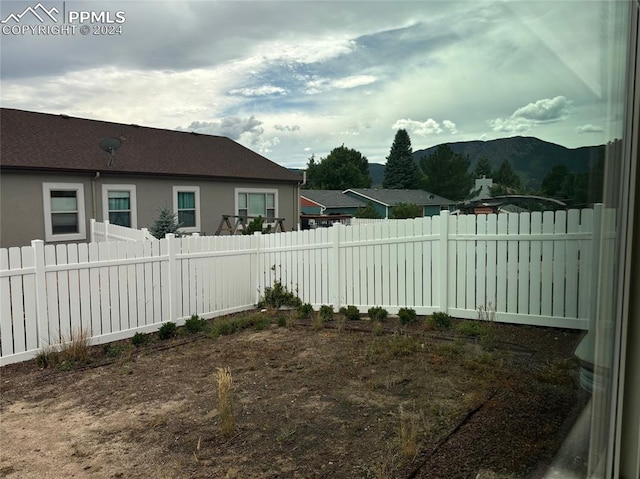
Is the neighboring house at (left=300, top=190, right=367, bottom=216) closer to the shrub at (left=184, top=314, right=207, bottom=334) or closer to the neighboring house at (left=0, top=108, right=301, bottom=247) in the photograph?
the shrub at (left=184, top=314, right=207, bottom=334)

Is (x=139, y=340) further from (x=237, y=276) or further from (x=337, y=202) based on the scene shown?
(x=337, y=202)

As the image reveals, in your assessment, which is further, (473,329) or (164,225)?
(164,225)

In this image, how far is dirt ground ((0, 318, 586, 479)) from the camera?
1058mm

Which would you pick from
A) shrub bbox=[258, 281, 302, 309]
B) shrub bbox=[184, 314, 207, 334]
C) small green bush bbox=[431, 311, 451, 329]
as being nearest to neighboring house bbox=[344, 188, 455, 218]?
small green bush bbox=[431, 311, 451, 329]

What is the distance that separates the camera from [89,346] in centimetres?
296

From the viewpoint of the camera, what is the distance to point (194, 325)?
3438 millimetres

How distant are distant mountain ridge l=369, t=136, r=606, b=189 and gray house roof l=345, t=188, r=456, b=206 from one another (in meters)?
0.11

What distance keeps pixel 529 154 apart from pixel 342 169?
67 cm

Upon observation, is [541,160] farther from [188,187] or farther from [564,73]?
[188,187]

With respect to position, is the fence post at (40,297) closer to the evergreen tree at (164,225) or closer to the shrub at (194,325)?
the shrub at (194,325)

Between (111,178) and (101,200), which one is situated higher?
(111,178)

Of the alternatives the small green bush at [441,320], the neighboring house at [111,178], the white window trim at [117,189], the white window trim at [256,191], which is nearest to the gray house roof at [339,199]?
the small green bush at [441,320]

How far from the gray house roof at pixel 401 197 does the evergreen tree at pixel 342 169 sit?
37mm

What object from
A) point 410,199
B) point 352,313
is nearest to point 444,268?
point 352,313
